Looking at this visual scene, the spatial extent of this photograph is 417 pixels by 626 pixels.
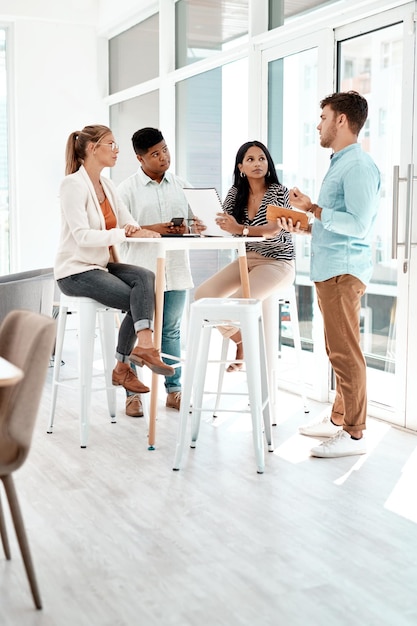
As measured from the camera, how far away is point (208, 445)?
4.07m

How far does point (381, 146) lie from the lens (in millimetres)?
4426

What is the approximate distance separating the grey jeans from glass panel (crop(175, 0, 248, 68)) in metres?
2.46

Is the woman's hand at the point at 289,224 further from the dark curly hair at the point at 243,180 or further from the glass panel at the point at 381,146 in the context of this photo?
the glass panel at the point at 381,146

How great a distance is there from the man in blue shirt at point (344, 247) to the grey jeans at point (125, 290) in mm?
763

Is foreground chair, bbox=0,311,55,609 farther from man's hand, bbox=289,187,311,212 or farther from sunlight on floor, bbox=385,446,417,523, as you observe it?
man's hand, bbox=289,187,311,212

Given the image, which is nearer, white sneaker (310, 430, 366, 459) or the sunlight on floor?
the sunlight on floor

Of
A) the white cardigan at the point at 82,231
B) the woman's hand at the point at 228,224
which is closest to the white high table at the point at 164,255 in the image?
the woman's hand at the point at 228,224

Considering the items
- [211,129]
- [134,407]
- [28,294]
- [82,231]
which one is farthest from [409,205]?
[28,294]

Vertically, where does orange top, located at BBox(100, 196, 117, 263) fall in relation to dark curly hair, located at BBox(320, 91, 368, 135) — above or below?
below

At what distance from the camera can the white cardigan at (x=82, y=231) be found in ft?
12.9

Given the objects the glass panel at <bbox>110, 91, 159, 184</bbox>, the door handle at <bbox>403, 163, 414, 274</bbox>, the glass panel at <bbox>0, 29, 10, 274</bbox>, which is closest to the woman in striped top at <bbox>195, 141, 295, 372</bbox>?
the door handle at <bbox>403, 163, 414, 274</bbox>

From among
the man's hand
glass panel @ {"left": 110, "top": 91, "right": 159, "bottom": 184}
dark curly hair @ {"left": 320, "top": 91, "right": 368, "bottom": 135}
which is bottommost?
the man's hand

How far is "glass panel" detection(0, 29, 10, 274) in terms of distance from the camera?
26.3ft

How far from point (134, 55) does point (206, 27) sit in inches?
61.6
